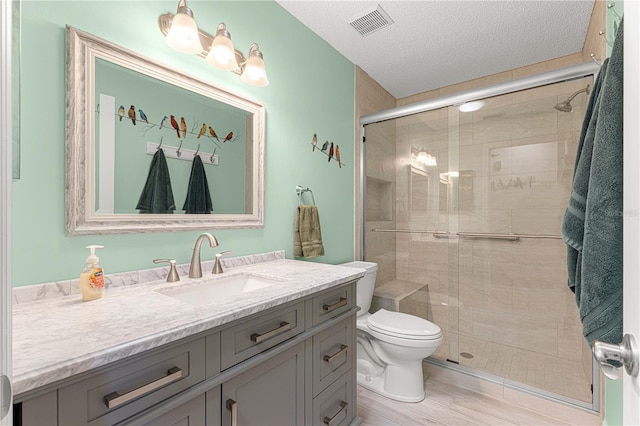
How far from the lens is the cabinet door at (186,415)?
78cm

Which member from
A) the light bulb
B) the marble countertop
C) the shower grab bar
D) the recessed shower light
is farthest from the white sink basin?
the recessed shower light

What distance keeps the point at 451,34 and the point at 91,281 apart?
2.54 metres

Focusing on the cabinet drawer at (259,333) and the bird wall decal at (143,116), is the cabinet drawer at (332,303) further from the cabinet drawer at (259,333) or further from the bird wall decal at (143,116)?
the bird wall decal at (143,116)

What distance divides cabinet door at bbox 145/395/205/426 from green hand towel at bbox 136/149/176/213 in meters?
0.80

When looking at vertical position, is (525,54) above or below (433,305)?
above

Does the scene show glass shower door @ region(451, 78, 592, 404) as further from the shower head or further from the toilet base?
the toilet base

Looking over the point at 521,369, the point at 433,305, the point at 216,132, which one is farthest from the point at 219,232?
the point at 521,369

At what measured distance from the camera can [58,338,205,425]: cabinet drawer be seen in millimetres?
642

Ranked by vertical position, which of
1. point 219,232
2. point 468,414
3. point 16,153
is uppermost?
point 16,153

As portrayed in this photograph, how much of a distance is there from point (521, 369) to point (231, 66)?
268 cm

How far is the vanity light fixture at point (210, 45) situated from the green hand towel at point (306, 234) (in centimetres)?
82

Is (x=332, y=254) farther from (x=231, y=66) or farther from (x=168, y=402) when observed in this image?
(x=168, y=402)

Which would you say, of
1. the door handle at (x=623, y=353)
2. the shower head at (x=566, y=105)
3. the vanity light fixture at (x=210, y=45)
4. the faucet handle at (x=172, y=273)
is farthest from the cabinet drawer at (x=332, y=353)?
the shower head at (x=566, y=105)

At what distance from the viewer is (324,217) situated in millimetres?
2307
